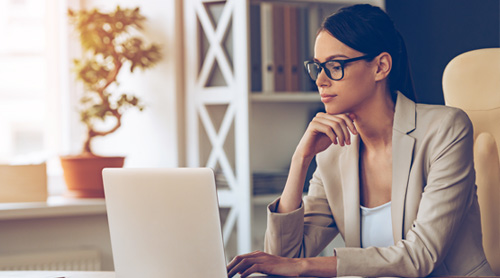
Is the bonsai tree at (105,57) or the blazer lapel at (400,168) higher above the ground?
the bonsai tree at (105,57)

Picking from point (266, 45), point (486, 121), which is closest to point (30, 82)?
point (266, 45)

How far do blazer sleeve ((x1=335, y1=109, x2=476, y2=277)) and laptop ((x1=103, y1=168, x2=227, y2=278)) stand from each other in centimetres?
38

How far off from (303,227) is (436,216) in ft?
1.17

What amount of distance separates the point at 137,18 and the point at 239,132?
69 centimetres

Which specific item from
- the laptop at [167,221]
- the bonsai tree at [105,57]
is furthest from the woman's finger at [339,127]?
the bonsai tree at [105,57]

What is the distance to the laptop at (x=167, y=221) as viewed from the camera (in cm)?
106

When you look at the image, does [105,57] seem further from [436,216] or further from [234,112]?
[436,216]

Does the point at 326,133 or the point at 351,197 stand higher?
the point at 326,133

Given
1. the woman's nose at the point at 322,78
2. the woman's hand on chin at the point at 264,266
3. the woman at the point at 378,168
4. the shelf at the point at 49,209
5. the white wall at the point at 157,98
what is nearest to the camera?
the woman's hand on chin at the point at 264,266

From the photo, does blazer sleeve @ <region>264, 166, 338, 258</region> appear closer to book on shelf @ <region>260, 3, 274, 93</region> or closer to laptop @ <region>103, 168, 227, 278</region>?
laptop @ <region>103, 168, 227, 278</region>

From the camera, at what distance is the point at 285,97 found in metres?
2.60

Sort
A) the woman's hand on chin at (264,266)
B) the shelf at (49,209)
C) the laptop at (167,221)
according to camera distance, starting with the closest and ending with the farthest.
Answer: the laptop at (167,221) < the woman's hand on chin at (264,266) < the shelf at (49,209)

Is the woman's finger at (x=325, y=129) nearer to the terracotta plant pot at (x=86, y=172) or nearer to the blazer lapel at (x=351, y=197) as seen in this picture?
the blazer lapel at (x=351, y=197)

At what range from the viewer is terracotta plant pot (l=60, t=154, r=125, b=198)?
2578 millimetres
